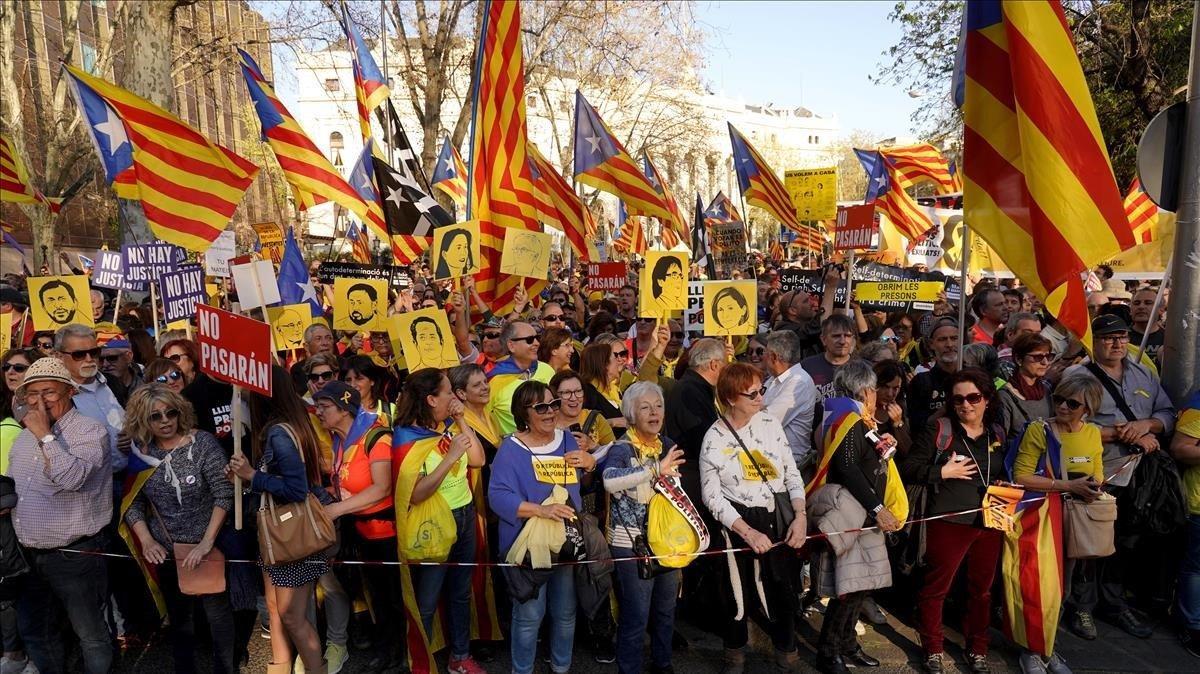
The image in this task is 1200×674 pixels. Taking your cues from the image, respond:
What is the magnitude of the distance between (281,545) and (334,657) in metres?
1.25

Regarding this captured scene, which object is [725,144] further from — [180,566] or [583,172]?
[180,566]

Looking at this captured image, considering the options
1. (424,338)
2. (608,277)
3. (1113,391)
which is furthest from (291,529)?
(608,277)

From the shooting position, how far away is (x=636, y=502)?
4211mm

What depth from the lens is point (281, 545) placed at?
12.7 ft

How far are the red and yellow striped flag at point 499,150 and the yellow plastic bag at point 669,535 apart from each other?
3919 mm

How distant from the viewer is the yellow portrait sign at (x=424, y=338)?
5.65m

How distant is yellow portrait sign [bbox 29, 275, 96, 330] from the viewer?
725cm

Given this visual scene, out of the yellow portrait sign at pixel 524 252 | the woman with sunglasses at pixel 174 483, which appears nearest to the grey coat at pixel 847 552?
the woman with sunglasses at pixel 174 483

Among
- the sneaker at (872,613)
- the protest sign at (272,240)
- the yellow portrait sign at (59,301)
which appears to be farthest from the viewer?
the protest sign at (272,240)

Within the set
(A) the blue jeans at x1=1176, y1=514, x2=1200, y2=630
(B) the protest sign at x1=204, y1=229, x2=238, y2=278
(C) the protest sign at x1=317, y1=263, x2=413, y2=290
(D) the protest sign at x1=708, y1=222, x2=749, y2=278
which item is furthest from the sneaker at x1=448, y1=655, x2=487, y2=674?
(D) the protest sign at x1=708, y1=222, x2=749, y2=278

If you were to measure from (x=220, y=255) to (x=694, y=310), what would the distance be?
503 centimetres

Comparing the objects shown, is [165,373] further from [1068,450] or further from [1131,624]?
[1131,624]

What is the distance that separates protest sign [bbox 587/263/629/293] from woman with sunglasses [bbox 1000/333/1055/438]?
237 inches

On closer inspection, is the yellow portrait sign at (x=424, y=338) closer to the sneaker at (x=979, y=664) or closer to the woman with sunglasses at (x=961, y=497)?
the woman with sunglasses at (x=961, y=497)
